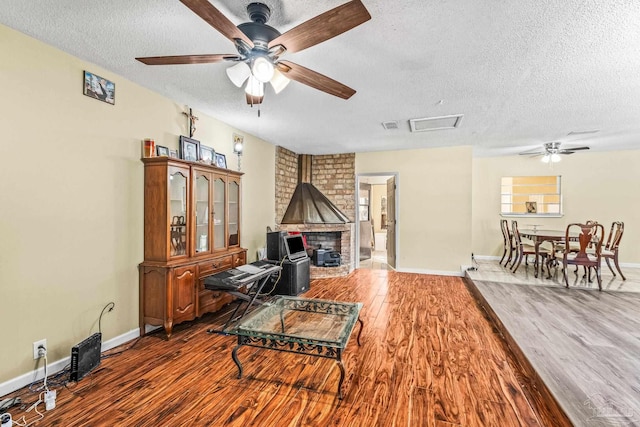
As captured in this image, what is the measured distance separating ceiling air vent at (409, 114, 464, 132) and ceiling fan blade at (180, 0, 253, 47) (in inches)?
112

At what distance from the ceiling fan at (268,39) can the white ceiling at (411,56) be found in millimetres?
186

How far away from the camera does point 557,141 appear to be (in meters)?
5.01

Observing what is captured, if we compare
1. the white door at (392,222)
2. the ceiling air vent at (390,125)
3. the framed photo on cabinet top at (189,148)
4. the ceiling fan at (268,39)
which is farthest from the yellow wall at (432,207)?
the ceiling fan at (268,39)

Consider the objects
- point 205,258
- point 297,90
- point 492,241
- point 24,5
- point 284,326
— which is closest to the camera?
point 24,5

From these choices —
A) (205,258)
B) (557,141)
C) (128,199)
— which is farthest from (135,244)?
(557,141)

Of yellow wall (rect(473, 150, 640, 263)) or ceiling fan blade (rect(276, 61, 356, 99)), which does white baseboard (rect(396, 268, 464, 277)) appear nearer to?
yellow wall (rect(473, 150, 640, 263))

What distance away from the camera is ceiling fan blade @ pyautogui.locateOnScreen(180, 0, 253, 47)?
4.21 ft

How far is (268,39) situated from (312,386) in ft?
7.60

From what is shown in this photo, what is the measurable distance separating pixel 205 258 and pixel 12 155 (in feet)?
5.59

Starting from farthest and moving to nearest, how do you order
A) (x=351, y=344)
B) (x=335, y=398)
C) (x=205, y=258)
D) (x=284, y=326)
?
(x=205, y=258) → (x=351, y=344) → (x=284, y=326) → (x=335, y=398)

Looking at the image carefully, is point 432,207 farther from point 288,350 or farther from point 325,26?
point 325,26

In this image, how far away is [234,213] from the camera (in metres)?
3.86

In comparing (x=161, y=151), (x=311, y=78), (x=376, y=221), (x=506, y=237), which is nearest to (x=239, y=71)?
(x=311, y=78)

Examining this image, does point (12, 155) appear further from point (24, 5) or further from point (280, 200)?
point (280, 200)
